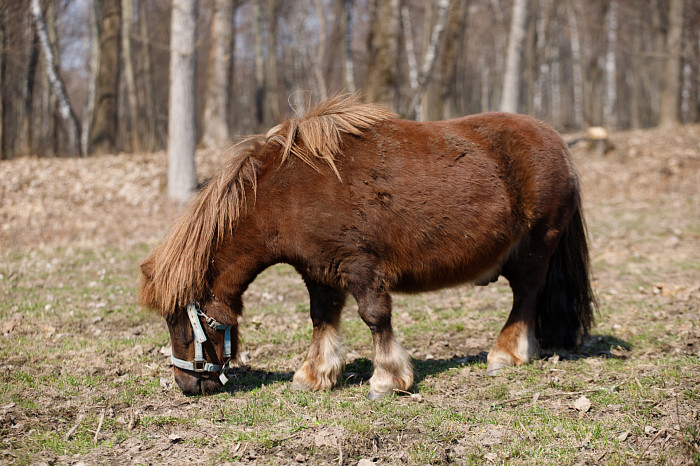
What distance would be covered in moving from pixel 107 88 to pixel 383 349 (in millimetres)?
17401

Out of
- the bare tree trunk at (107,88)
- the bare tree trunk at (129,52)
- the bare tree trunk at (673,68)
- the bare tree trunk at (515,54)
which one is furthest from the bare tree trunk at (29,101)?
the bare tree trunk at (673,68)

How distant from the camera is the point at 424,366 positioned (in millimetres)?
4957

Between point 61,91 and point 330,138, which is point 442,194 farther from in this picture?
point 61,91

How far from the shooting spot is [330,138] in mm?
4195

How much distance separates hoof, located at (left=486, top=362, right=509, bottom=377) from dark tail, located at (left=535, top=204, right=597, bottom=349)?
0.78 m

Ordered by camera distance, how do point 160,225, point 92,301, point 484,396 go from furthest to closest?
point 160,225 < point 92,301 < point 484,396

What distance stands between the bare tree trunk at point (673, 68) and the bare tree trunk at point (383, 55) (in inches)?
476

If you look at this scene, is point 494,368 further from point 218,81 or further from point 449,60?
point 449,60

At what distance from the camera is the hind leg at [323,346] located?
447cm

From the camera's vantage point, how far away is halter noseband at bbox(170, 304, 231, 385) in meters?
3.98

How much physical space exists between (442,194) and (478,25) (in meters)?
36.3

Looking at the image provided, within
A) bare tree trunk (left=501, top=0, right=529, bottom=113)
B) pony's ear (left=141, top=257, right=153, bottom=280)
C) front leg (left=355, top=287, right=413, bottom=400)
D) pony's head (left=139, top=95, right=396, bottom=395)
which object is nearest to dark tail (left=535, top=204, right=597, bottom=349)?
front leg (left=355, top=287, right=413, bottom=400)

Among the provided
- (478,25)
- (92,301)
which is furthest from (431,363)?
(478,25)

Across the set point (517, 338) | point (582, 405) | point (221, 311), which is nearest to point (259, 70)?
point (517, 338)
